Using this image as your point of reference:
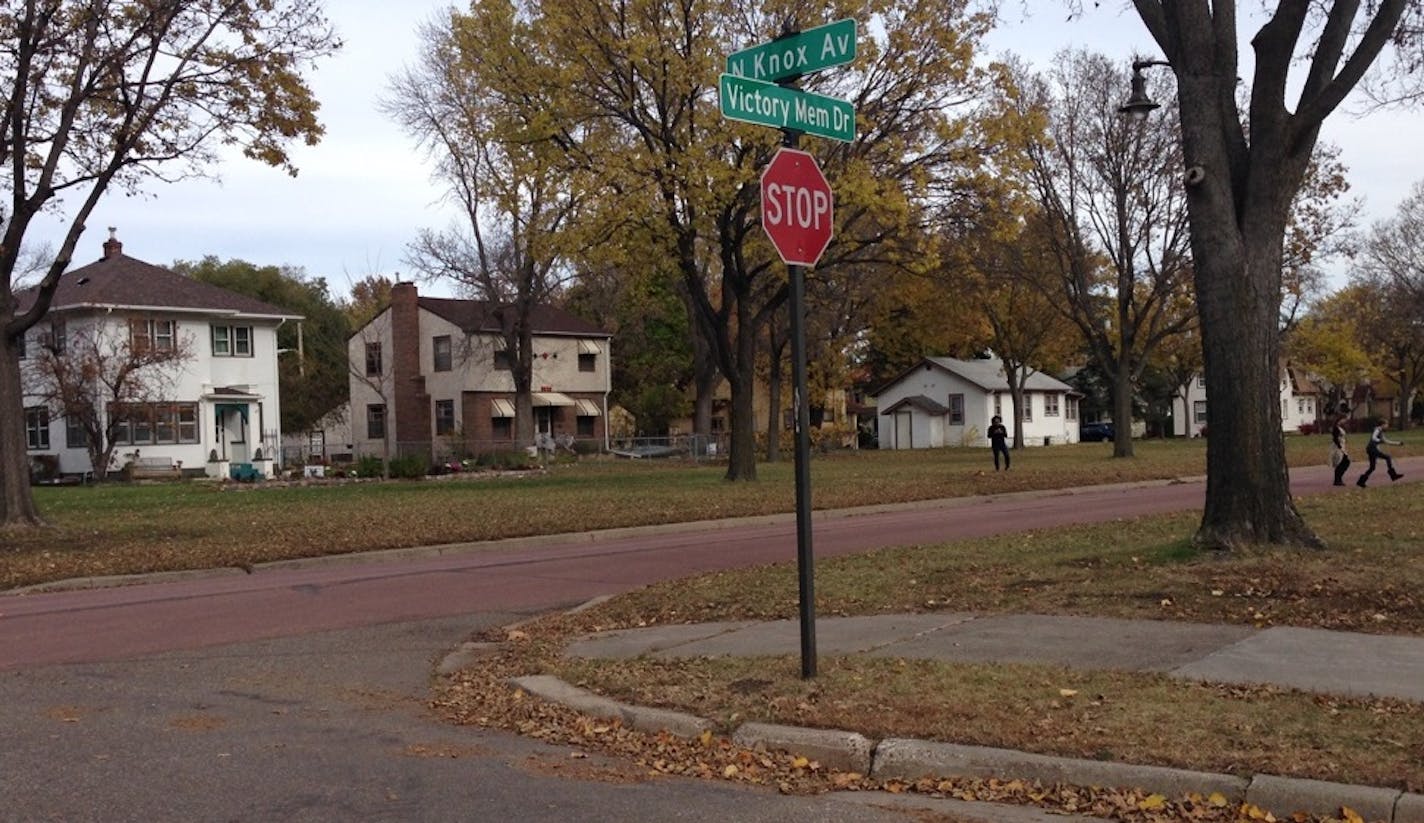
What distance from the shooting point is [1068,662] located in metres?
8.21

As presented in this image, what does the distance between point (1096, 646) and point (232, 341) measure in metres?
43.6

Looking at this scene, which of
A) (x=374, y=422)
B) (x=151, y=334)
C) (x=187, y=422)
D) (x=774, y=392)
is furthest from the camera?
(x=374, y=422)

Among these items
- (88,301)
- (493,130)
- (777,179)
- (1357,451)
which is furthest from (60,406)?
(1357,451)

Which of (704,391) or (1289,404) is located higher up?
(704,391)

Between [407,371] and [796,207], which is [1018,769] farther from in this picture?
[407,371]

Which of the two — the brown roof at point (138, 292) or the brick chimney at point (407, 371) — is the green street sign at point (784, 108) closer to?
the brown roof at point (138, 292)

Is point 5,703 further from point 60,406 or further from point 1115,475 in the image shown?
point 60,406

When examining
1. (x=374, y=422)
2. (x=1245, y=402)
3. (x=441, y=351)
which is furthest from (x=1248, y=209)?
(x=374, y=422)

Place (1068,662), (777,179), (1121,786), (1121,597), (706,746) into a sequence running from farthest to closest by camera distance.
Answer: (1121,597)
(1068,662)
(777,179)
(706,746)
(1121,786)

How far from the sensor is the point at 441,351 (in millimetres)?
57562

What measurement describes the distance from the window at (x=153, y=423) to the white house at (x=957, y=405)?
4153cm

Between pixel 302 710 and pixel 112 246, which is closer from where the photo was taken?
pixel 302 710

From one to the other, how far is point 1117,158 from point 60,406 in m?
35.2

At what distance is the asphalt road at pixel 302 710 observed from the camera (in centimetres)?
598
